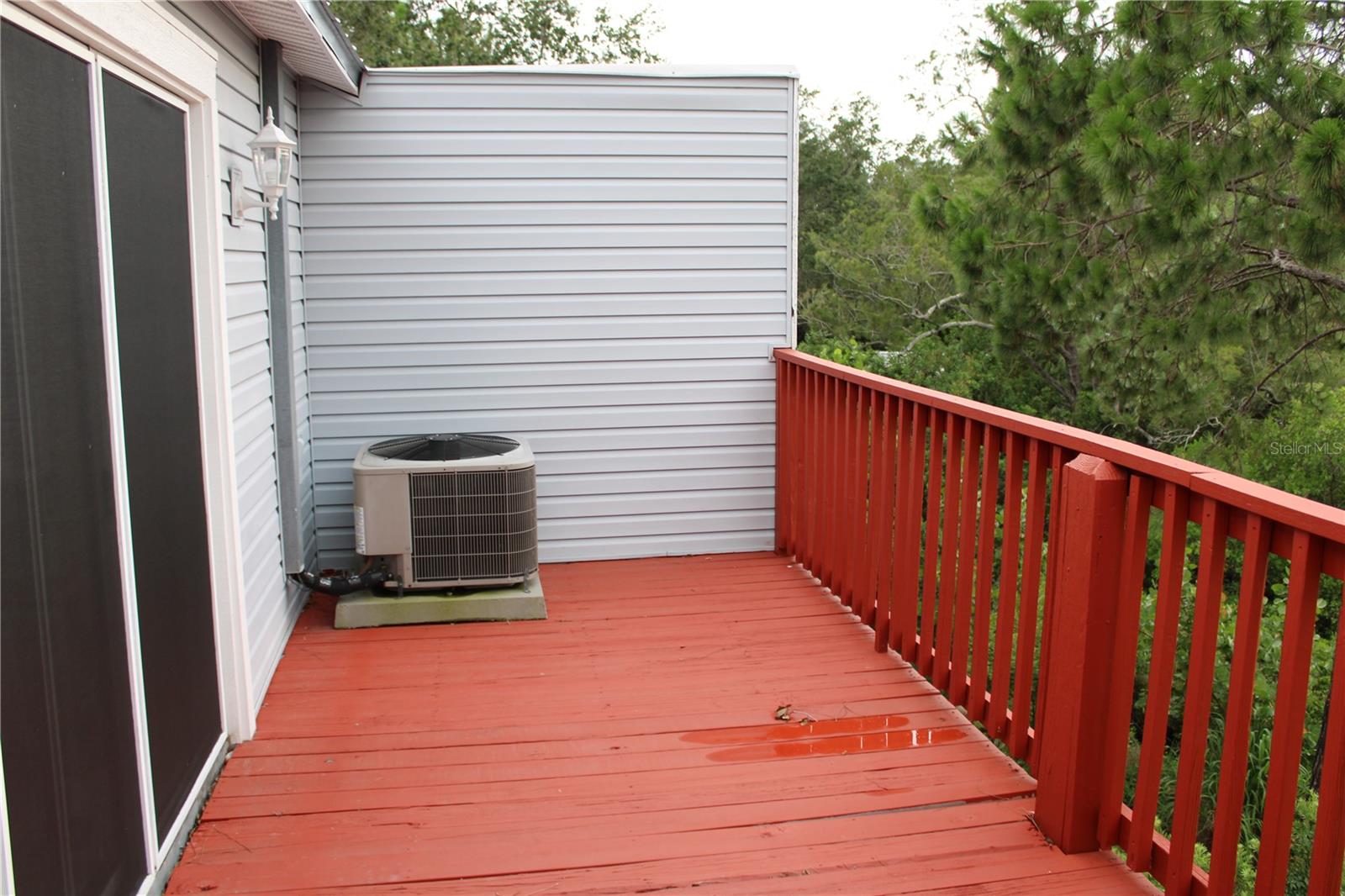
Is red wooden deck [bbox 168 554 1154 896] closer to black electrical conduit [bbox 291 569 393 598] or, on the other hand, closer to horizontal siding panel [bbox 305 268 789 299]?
black electrical conduit [bbox 291 569 393 598]

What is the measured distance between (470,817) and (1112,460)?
5.70 ft

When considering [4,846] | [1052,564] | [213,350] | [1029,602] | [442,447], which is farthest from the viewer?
[442,447]

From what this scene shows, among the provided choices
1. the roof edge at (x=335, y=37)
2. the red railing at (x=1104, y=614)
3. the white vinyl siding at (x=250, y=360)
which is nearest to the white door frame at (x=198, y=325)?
the white vinyl siding at (x=250, y=360)

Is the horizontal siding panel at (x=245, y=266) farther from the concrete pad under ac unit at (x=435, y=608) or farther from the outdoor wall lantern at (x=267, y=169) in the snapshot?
the concrete pad under ac unit at (x=435, y=608)

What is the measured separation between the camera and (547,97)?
200 inches

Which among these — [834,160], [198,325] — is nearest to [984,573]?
[198,325]

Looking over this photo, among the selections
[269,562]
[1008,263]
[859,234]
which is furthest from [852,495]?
[859,234]

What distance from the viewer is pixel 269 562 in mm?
3992

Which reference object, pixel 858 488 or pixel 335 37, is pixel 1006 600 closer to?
pixel 858 488

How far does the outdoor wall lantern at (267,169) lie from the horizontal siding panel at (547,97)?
4.28ft

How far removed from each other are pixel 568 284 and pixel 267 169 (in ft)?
5.89

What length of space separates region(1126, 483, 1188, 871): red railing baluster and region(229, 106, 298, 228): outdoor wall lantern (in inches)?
107

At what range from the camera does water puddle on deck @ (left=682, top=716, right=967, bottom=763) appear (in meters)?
3.23

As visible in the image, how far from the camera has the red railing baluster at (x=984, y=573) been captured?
10.4ft
